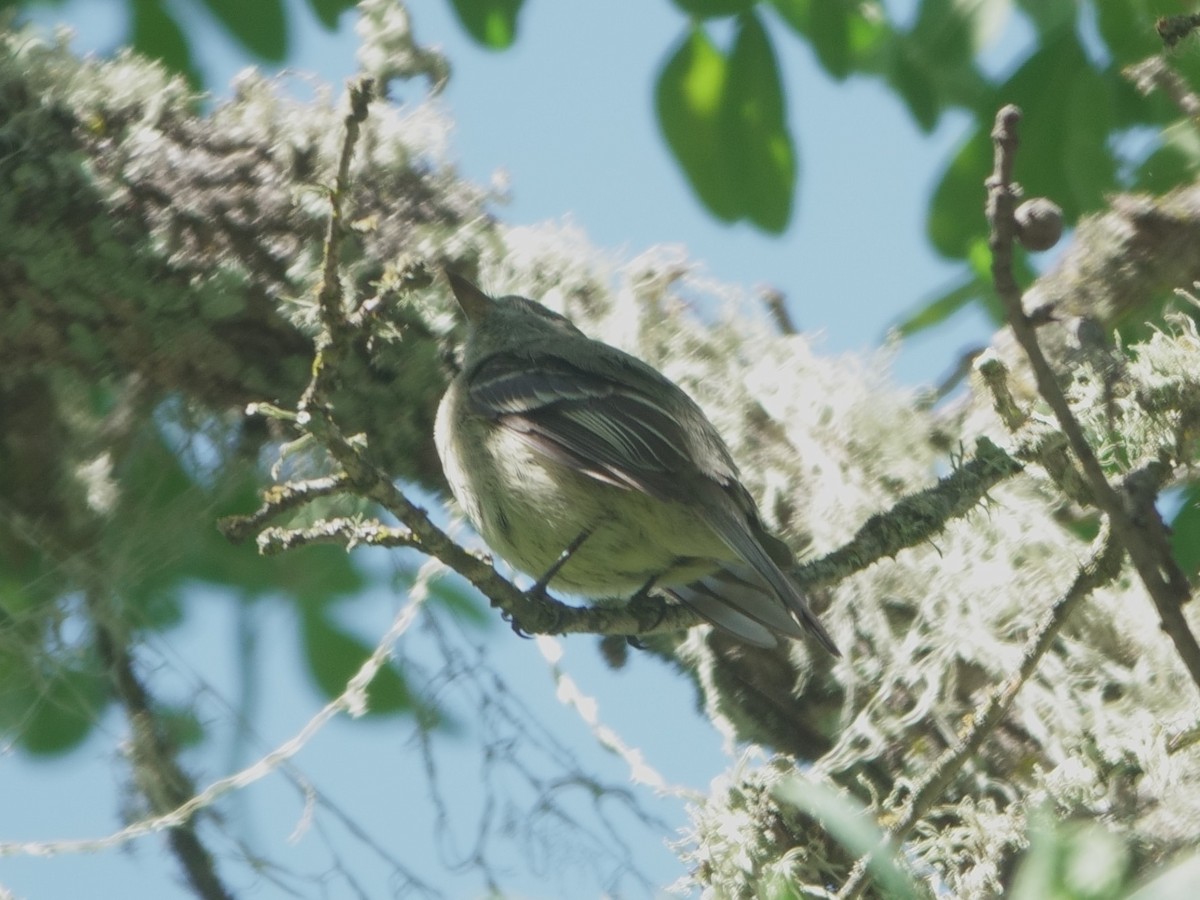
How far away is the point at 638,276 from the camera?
15.9ft

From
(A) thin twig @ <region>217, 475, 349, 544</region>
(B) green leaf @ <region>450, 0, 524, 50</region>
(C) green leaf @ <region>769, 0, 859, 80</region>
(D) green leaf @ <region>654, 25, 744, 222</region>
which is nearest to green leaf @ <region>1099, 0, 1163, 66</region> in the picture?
(C) green leaf @ <region>769, 0, 859, 80</region>

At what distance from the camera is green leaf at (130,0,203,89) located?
391 centimetres

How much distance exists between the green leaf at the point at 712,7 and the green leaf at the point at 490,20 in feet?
1.56

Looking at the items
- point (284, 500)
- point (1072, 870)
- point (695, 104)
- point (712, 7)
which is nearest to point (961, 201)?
point (695, 104)

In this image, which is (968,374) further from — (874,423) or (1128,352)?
(1128,352)

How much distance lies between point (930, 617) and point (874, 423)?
30.1 inches

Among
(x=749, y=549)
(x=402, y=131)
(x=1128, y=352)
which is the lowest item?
(x=1128, y=352)

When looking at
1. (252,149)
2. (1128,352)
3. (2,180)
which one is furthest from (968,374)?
(2,180)

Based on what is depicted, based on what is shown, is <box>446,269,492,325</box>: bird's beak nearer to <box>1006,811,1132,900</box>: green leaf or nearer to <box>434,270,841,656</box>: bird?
<box>434,270,841,656</box>: bird

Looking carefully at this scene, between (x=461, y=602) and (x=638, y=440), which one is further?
(x=461, y=602)

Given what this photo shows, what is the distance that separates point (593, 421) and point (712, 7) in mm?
1106

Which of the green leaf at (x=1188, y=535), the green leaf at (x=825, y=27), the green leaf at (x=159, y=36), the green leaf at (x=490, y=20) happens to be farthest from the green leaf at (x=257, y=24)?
the green leaf at (x=1188, y=535)

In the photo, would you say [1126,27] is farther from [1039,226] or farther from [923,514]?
[1039,226]

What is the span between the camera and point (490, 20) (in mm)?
3730
